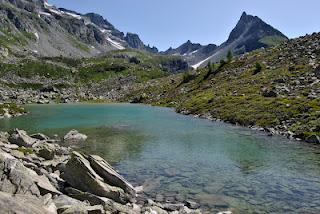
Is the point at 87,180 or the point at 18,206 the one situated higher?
the point at 18,206

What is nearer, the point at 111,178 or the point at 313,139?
the point at 111,178

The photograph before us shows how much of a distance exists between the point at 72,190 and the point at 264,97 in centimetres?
7187

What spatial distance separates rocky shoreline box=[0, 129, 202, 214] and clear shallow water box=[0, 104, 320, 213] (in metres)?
2.59

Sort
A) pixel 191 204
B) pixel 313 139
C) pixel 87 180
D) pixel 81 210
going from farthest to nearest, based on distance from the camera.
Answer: pixel 313 139
pixel 87 180
pixel 191 204
pixel 81 210

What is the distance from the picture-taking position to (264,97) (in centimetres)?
8781

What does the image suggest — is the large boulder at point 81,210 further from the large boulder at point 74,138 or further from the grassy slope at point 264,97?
the grassy slope at point 264,97

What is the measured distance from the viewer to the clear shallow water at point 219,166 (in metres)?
27.0

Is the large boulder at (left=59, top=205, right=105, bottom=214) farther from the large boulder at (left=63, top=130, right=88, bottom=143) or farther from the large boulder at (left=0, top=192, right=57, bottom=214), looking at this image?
the large boulder at (left=63, top=130, right=88, bottom=143)

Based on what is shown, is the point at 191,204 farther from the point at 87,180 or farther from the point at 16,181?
the point at 16,181

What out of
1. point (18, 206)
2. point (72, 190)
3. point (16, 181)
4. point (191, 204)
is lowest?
point (191, 204)

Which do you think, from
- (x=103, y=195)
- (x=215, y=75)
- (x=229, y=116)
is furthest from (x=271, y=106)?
(x=215, y=75)

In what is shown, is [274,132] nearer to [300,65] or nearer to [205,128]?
[205,128]

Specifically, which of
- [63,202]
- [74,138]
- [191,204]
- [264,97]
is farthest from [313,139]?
[63,202]

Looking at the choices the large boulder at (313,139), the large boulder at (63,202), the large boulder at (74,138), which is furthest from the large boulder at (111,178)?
the large boulder at (313,139)
